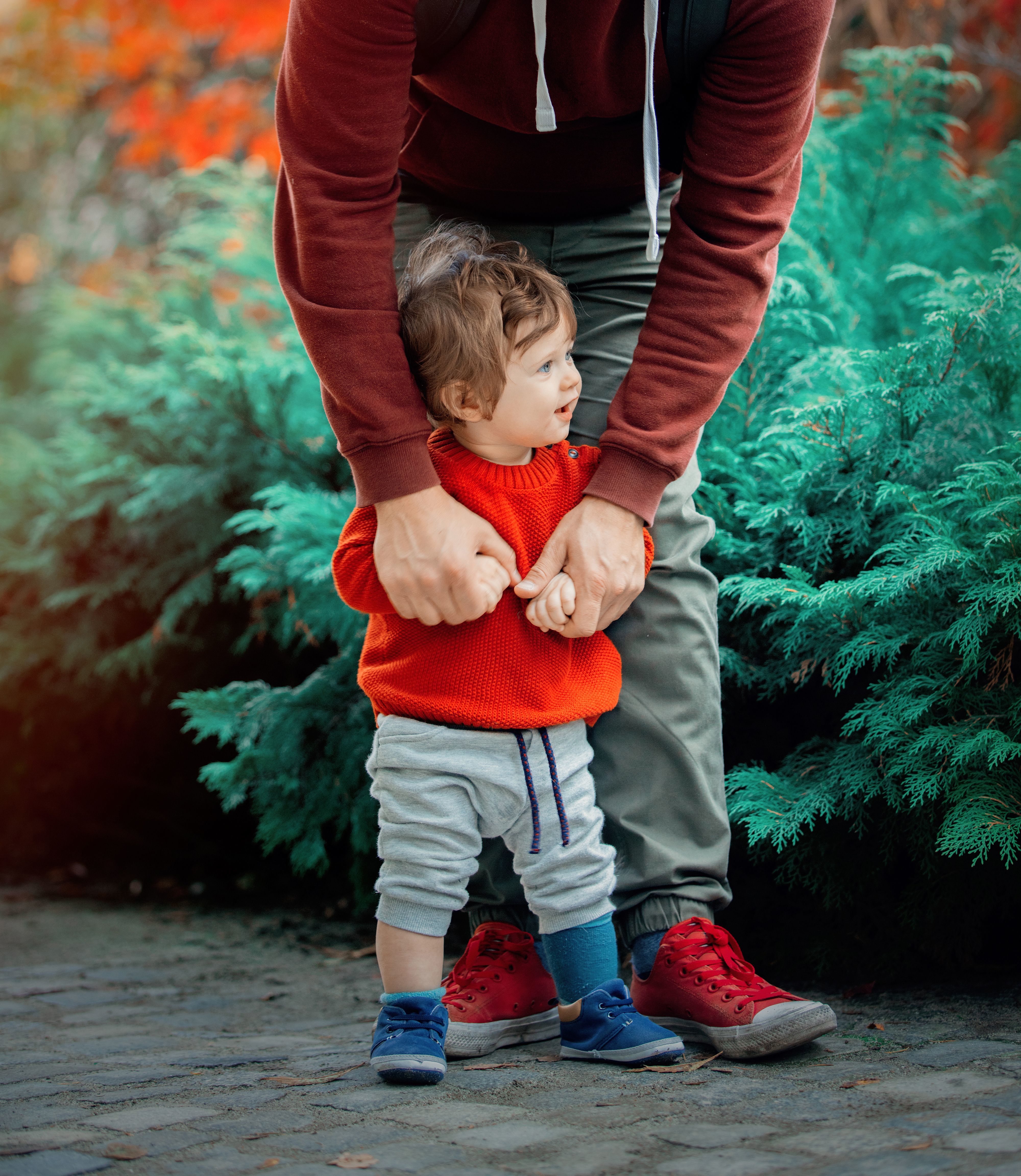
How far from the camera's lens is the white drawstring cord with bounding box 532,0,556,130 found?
1661 mm

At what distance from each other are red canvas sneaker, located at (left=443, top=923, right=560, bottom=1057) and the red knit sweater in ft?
1.58

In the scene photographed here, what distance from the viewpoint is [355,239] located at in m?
1.72

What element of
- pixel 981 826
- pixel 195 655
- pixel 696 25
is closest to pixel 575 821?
pixel 981 826

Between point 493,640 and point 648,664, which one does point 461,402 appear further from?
point 648,664

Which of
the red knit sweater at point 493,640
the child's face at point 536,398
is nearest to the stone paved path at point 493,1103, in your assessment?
the red knit sweater at point 493,640

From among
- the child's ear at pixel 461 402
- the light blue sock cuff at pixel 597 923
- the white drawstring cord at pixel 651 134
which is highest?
the white drawstring cord at pixel 651 134

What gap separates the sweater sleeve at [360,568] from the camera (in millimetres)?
1807

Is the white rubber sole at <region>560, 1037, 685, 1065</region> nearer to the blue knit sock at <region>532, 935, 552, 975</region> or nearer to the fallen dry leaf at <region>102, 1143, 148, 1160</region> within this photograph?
the blue knit sock at <region>532, 935, 552, 975</region>

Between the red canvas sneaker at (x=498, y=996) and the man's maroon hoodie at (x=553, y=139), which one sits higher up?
the man's maroon hoodie at (x=553, y=139)

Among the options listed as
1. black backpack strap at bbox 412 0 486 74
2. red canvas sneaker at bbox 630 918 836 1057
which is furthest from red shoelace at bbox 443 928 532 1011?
black backpack strap at bbox 412 0 486 74

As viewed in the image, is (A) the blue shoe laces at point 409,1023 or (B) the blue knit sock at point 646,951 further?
(B) the blue knit sock at point 646,951

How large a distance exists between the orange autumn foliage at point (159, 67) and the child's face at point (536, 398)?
17.3ft


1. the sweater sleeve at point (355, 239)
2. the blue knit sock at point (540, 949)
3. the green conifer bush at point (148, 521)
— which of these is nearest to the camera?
the sweater sleeve at point (355, 239)

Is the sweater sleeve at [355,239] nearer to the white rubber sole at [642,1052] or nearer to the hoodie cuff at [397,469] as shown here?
the hoodie cuff at [397,469]
